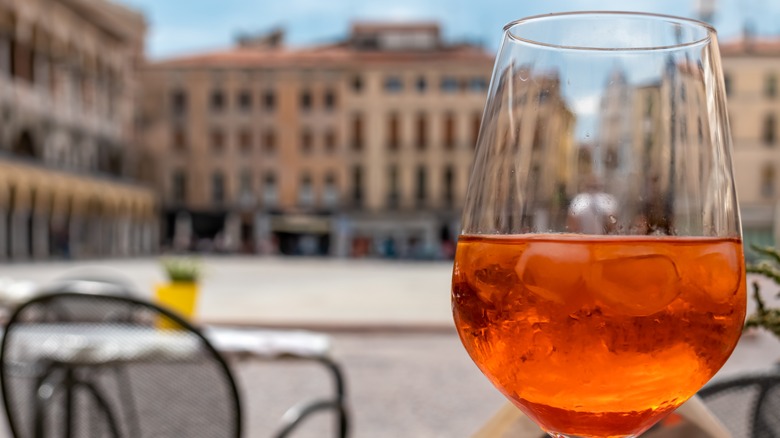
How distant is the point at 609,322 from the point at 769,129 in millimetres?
51166

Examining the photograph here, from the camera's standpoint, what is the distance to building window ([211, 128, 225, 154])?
50.8m

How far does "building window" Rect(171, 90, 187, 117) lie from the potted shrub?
156ft

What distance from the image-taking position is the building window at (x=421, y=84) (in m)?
50.8

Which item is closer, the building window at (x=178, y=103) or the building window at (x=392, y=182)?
the building window at (x=392, y=182)

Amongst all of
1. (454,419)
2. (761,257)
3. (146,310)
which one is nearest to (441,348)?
(454,419)

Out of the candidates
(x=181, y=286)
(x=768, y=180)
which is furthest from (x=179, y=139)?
(x=181, y=286)

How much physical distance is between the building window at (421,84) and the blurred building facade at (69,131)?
14610 millimetres

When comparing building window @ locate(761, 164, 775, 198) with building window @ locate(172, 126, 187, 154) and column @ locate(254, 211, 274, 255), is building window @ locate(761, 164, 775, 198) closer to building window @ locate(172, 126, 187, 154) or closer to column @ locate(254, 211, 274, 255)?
column @ locate(254, 211, 274, 255)

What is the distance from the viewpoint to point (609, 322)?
23.6 inches

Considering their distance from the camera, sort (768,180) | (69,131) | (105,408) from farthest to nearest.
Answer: (768,180), (69,131), (105,408)

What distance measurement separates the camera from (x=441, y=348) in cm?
928

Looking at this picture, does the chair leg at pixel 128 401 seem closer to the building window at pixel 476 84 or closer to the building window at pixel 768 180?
the building window at pixel 768 180

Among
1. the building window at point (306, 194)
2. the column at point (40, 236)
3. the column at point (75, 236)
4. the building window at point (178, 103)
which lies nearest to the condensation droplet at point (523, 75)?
the column at point (40, 236)

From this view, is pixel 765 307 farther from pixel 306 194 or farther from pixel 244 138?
pixel 244 138
